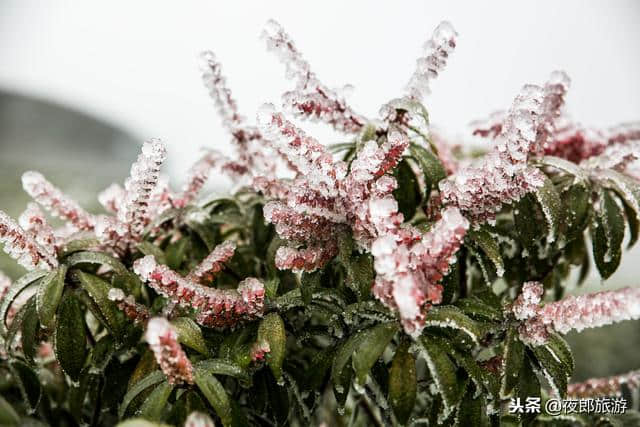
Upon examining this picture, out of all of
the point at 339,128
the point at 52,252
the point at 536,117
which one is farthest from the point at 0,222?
the point at 536,117

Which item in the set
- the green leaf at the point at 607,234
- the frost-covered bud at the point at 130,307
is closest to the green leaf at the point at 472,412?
the green leaf at the point at 607,234

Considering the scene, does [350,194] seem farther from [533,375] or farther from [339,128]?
[533,375]

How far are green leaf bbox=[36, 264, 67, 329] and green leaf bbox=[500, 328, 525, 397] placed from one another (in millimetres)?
583

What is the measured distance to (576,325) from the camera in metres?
0.68

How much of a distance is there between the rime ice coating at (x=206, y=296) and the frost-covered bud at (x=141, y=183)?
108mm

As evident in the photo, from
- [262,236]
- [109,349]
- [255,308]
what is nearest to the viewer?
[255,308]

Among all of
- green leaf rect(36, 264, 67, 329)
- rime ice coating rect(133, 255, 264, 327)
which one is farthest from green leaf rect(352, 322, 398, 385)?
green leaf rect(36, 264, 67, 329)

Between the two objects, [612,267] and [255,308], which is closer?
[255,308]

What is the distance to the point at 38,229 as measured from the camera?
0.84 metres

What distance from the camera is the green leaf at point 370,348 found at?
2.11 feet

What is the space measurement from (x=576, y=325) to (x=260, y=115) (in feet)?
1.44

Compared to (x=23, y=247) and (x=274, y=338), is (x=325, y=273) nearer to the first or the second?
(x=274, y=338)

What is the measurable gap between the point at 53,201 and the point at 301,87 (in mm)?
434

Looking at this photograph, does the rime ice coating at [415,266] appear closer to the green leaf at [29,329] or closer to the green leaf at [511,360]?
the green leaf at [511,360]
